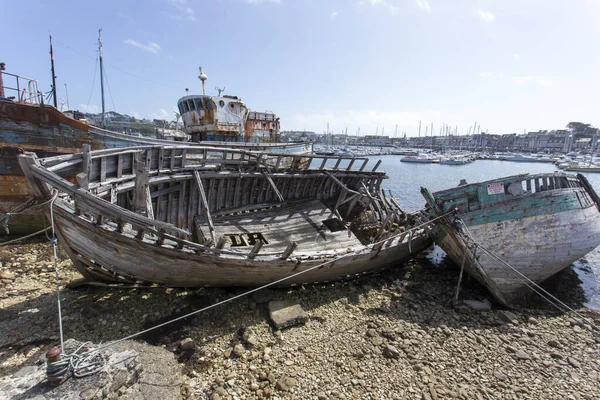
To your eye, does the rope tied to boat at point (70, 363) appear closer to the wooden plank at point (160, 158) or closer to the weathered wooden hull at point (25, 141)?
the wooden plank at point (160, 158)

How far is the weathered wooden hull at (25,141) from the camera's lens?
10.3m

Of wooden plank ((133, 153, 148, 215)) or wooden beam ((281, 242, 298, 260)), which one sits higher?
wooden plank ((133, 153, 148, 215))

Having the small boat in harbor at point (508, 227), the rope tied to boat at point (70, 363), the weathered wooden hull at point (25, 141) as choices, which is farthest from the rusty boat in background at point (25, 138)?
the small boat in harbor at point (508, 227)

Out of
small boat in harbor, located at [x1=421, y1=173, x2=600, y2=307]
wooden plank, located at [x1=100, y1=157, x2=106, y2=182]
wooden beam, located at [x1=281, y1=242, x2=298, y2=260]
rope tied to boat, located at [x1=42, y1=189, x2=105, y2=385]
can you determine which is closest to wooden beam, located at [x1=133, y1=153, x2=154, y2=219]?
wooden plank, located at [x1=100, y1=157, x2=106, y2=182]

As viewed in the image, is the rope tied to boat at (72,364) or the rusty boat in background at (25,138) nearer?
the rope tied to boat at (72,364)

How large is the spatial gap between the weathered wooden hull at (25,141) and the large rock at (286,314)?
974 cm

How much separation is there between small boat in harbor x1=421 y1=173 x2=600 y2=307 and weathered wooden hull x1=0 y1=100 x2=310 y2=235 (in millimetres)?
14455

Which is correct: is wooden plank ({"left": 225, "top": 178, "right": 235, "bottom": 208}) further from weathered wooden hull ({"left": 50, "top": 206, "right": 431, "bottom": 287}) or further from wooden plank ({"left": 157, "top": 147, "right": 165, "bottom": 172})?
weathered wooden hull ({"left": 50, "top": 206, "right": 431, "bottom": 287})

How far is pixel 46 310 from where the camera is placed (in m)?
6.63

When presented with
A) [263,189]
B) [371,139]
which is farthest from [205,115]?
[371,139]

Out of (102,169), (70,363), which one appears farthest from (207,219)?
(70,363)

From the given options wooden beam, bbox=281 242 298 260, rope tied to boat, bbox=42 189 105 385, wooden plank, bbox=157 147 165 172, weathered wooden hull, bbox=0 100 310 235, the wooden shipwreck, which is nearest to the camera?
rope tied to boat, bbox=42 189 105 385

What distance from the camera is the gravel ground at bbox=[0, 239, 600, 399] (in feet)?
17.9

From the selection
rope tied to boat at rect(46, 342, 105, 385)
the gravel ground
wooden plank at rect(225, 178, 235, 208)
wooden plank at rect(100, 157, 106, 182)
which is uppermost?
wooden plank at rect(100, 157, 106, 182)
